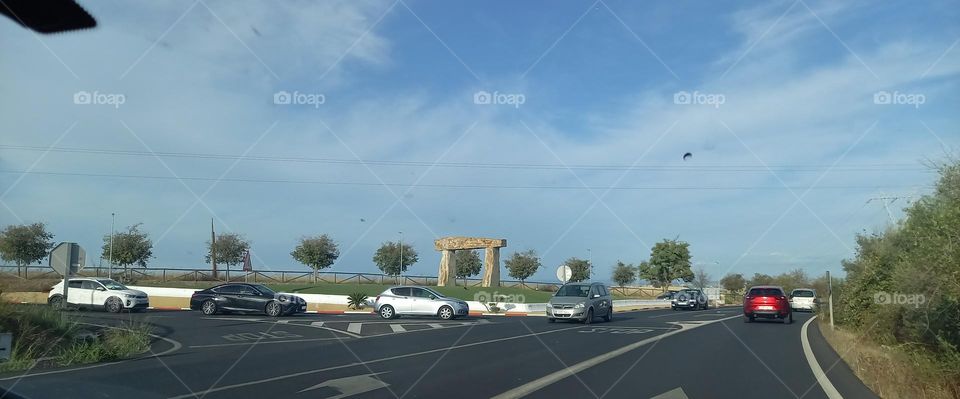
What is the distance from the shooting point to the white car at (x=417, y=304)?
2983 centimetres

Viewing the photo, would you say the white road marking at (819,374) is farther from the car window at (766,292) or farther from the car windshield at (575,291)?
the car window at (766,292)

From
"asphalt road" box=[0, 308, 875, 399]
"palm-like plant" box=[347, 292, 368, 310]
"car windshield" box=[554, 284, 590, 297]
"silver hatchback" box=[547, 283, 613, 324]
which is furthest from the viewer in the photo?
"palm-like plant" box=[347, 292, 368, 310]

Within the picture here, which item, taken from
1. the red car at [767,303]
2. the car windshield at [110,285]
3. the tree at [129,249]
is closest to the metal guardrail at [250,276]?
the tree at [129,249]

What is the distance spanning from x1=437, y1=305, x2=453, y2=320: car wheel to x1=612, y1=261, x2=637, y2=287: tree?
63205 mm

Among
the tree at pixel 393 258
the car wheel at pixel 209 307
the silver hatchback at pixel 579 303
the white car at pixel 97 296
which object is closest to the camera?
the silver hatchback at pixel 579 303

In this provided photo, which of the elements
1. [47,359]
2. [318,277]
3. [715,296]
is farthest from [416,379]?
[715,296]

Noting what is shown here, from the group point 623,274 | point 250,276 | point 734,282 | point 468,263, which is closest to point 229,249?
point 250,276

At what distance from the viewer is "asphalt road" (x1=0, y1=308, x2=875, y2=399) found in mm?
9781

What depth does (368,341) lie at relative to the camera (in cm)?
1842

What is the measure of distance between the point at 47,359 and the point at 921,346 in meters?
15.3

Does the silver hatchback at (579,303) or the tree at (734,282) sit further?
the tree at (734,282)

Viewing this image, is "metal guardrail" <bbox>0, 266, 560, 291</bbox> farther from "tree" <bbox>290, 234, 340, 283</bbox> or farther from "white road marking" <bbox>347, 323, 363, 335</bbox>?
"white road marking" <bbox>347, 323, 363, 335</bbox>

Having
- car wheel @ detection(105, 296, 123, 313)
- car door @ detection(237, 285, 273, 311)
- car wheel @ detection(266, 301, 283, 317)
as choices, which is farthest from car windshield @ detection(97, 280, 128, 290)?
car wheel @ detection(266, 301, 283, 317)

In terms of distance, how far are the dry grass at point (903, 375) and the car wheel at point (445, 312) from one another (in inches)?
698
